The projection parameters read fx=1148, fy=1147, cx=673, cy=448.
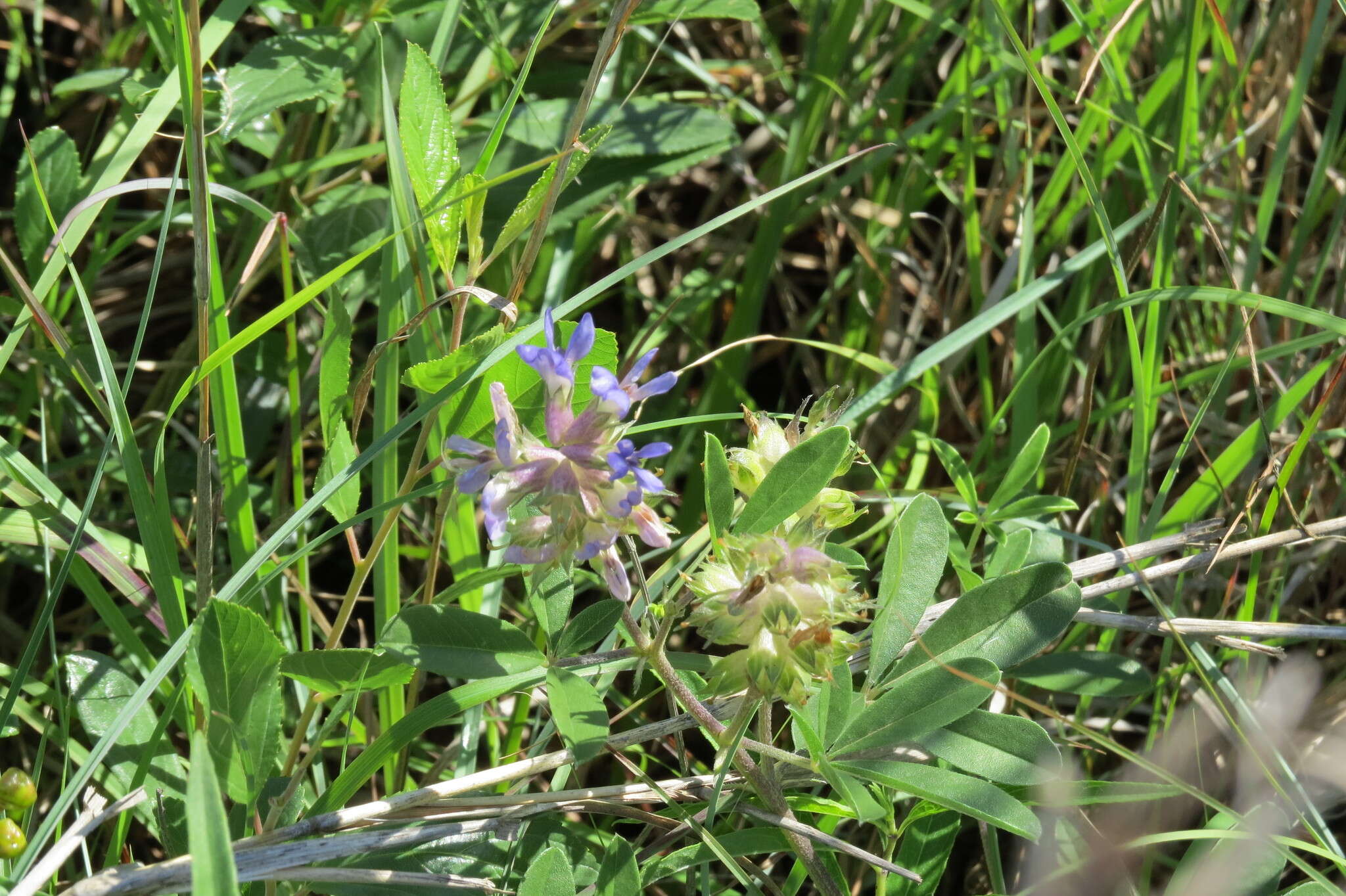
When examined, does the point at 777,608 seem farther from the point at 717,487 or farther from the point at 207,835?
the point at 207,835

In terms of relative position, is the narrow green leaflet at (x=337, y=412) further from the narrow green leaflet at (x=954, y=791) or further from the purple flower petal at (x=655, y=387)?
the narrow green leaflet at (x=954, y=791)

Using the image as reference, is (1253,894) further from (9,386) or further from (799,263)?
(9,386)

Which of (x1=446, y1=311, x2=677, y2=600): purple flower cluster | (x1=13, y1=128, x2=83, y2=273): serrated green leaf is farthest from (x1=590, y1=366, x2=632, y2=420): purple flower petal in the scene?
(x1=13, y1=128, x2=83, y2=273): serrated green leaf

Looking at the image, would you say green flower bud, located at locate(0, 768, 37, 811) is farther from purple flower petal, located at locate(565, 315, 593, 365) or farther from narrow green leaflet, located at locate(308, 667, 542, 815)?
purple flower petal, located at locate(565, 315, 593, 365)

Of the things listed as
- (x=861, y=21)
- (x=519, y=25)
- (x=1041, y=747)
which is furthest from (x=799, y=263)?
(x=1041, y=747)

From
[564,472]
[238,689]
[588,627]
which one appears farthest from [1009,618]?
[238,689]

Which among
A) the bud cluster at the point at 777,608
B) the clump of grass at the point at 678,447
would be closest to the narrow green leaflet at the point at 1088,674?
the clump of grass at the point at 678,447
